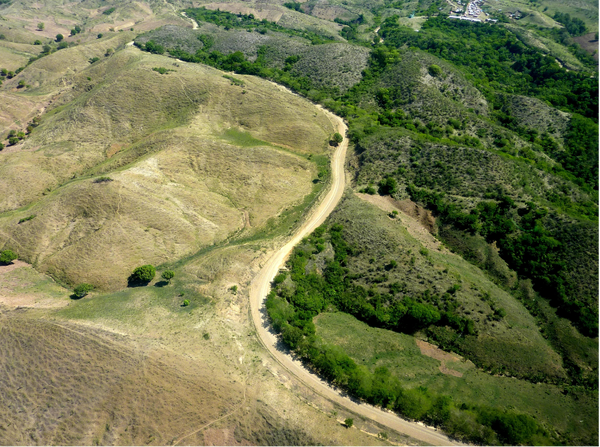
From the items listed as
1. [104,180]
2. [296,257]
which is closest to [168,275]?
[296,257]

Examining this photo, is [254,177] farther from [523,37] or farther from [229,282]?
[523,37]

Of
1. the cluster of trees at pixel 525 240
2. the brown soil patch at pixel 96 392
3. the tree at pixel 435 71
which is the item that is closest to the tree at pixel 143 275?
the brown soil patch at pixel 96 392

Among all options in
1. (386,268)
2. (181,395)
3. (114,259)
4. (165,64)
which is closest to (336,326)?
(386,268)

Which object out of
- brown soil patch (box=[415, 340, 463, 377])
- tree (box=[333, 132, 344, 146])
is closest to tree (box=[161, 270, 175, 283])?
brown soil patch (box=[415, 340, 463, 377])

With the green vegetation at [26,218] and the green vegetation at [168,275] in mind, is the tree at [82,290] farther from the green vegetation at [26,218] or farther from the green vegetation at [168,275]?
the green vegetation at [26,218]

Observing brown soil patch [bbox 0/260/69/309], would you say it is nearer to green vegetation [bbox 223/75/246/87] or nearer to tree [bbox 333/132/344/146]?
tree [bbox 333/132/344/146]

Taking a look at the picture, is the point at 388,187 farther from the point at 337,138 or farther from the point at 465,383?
the point at 465,383

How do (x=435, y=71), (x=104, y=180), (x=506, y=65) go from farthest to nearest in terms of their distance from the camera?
(x=506, y=65) → (x=435, y=71) → (x=104, y=180)
